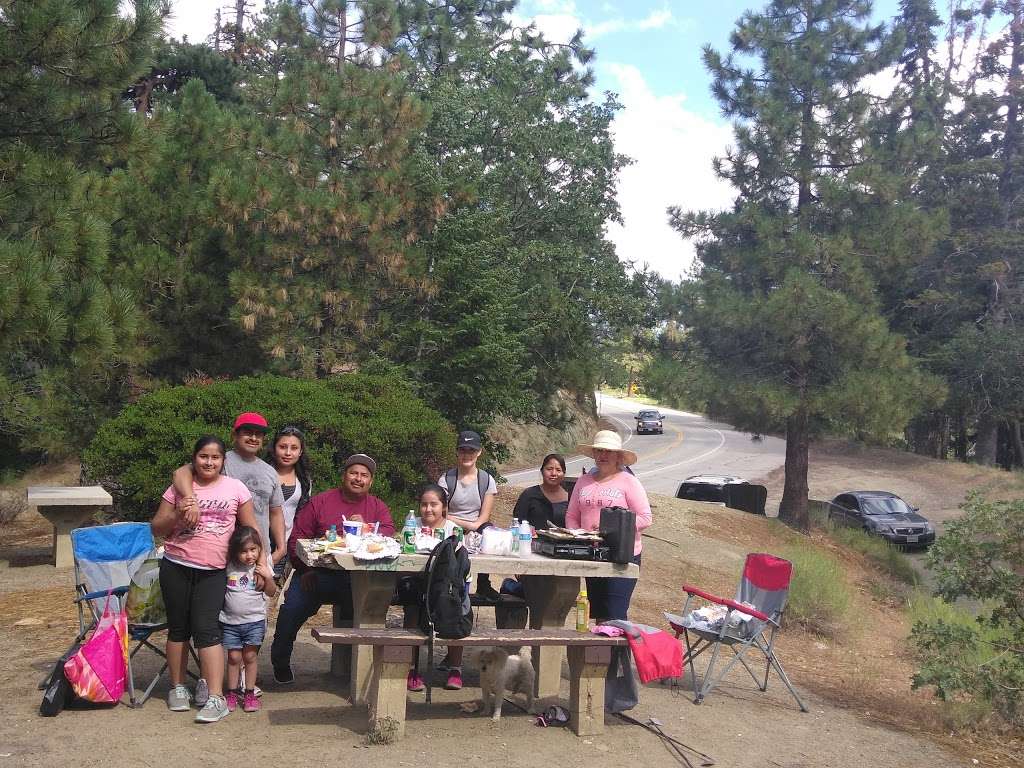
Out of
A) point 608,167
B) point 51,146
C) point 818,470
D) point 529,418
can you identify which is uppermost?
point 608,167

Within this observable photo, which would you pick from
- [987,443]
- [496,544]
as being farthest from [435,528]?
[987,443]

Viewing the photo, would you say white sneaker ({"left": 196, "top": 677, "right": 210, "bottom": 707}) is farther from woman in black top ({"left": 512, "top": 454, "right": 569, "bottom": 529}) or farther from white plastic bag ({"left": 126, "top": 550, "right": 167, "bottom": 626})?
woman in black top ({"left": 512, "top": 454, "right": 569, "bottom": 529})

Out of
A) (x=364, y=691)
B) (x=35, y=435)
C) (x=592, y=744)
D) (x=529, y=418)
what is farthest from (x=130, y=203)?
(x=592, y=744)

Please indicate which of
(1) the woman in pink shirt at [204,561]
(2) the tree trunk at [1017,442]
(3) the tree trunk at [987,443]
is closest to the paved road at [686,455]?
(3) the tree trunk at [987,443]

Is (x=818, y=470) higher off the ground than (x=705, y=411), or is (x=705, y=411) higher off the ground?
(x=705, y=411)

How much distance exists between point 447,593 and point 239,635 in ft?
4.13

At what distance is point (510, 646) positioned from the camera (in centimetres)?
575

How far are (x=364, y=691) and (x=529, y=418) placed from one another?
564 inches

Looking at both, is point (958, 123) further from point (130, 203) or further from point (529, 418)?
point (130, 203)

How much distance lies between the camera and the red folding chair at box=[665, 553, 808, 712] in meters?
7.32

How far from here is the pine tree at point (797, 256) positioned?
75.8 feet

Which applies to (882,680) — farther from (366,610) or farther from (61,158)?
(61,158)

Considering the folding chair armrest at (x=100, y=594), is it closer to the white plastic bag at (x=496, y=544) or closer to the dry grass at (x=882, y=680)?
the white plastic bag at (x=496, y=544)

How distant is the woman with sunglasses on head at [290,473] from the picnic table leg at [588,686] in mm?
1900
